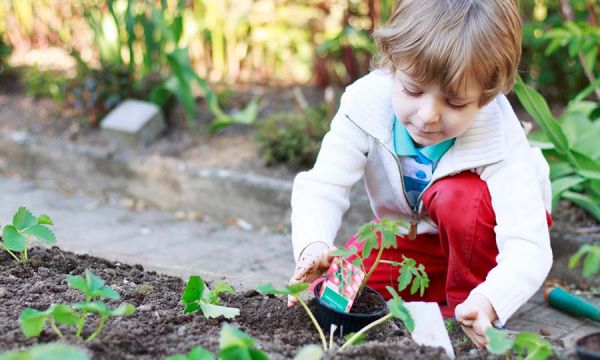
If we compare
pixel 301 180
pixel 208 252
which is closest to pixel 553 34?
pixel 301 180

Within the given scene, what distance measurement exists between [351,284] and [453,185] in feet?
1.67

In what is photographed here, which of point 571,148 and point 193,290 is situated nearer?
point 193,290

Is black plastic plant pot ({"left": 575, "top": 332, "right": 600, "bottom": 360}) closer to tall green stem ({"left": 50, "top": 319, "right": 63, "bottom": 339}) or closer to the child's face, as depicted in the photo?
the child's face

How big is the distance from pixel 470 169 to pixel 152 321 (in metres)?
0.92

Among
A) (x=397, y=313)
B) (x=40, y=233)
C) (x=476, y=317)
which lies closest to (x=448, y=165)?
(x=476, y=317)

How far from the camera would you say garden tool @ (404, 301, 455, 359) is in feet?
5.65

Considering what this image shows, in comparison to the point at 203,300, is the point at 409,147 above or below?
above

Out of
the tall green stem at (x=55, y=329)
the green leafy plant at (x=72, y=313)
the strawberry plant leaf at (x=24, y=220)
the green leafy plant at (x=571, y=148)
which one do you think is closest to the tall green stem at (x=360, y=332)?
the green leafy plant at (x=72, y=313)

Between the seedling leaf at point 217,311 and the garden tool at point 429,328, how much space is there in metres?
0.38

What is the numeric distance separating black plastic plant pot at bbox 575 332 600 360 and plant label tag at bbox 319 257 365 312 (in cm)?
51

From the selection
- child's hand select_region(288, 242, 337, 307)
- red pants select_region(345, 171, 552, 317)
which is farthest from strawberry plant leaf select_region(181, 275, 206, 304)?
red pants select_region(345, 171, 552, 317)

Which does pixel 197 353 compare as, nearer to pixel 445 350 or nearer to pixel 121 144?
pixel 445 350

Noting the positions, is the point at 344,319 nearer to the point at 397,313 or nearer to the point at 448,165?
the point at 397,313

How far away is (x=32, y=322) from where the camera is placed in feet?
4.92
